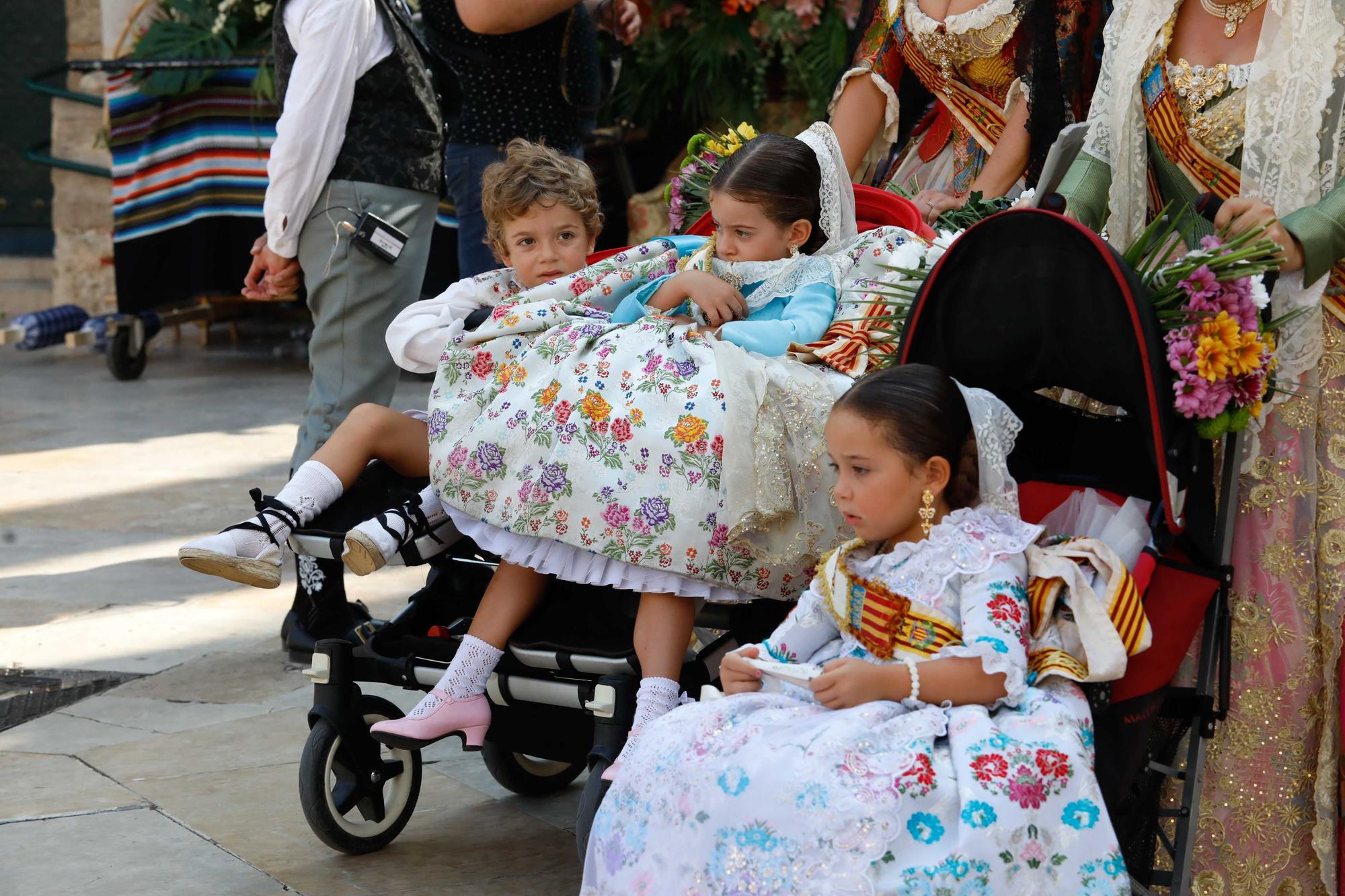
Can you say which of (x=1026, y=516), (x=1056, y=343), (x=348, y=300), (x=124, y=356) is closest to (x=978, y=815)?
(x=1026, y=516)

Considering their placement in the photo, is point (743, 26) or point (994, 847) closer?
point (994, 847)

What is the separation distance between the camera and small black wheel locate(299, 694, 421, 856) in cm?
279

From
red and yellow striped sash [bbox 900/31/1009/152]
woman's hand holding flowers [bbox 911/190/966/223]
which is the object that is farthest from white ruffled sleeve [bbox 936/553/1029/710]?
red and yellow striped sash [bbox 900/31/1009/152]

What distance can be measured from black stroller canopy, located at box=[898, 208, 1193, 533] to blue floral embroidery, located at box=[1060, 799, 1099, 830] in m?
0.44

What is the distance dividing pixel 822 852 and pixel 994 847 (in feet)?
0.69

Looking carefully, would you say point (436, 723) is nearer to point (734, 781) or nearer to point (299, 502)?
point (299, 502)

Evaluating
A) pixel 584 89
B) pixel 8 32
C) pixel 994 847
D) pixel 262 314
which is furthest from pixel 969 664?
pixel 8 32

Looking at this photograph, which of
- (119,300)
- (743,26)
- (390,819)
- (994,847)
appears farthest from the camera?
(119,300)

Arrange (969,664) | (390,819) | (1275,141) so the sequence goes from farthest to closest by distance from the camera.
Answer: (390,819)
(1275,141)
(969,664)

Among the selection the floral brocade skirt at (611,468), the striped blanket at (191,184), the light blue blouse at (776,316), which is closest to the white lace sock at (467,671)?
the floral brocade skirt at (611,468)

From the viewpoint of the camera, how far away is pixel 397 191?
154 inches

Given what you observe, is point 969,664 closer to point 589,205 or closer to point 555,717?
point 555,717

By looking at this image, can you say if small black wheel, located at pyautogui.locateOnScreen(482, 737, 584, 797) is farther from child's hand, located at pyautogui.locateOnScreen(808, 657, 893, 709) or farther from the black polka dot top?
the black polka dot top

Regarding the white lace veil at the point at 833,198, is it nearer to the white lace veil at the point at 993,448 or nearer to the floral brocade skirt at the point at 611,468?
the floral brocade skirt at the point at 611,468
